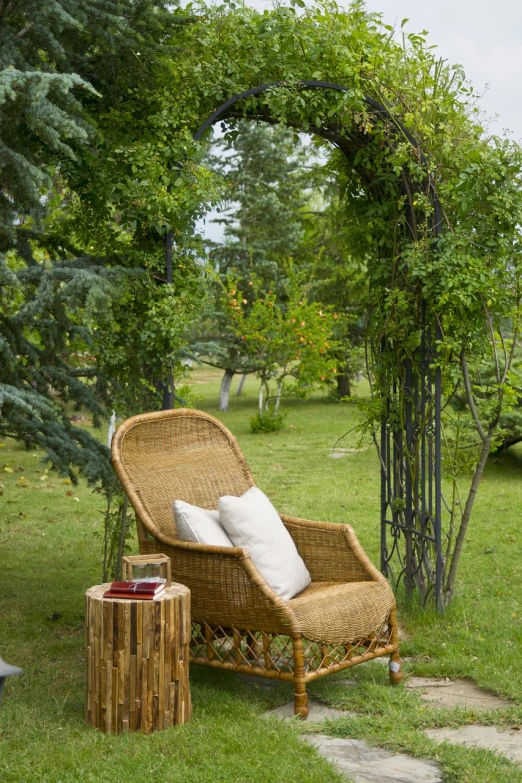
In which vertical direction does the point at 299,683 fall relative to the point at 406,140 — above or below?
below

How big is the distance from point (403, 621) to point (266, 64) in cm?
313

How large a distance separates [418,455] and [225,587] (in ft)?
5.75

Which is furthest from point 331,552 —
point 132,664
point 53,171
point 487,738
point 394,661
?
point 53,171

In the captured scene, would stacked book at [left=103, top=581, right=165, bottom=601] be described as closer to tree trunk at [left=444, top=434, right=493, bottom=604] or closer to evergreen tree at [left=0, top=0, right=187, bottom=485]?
evergreen tree at [left=0, top=0, right=187, bottom=485]

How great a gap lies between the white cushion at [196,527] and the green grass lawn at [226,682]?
64cm

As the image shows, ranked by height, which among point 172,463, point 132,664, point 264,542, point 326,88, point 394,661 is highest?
point 326,88

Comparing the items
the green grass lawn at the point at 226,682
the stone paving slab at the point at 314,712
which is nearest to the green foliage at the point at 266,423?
the green grass lawn at the point at 226,682

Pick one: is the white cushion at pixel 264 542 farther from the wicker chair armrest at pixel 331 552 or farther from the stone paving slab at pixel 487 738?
the stone paving slab at pixel 487 738

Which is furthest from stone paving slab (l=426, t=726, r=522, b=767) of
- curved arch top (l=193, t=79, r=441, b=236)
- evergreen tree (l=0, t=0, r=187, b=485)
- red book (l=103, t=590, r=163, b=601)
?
curved arch top (l=193, t=79, r=441, b=236)

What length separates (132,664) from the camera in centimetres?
326

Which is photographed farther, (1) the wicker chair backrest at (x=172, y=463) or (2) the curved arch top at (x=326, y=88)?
(2) the curved arch top at (x=326, y=88)

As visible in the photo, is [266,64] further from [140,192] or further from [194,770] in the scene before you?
[194,770]

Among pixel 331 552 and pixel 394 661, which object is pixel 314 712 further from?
pixel 331 552

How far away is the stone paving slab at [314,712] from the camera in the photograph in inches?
139
